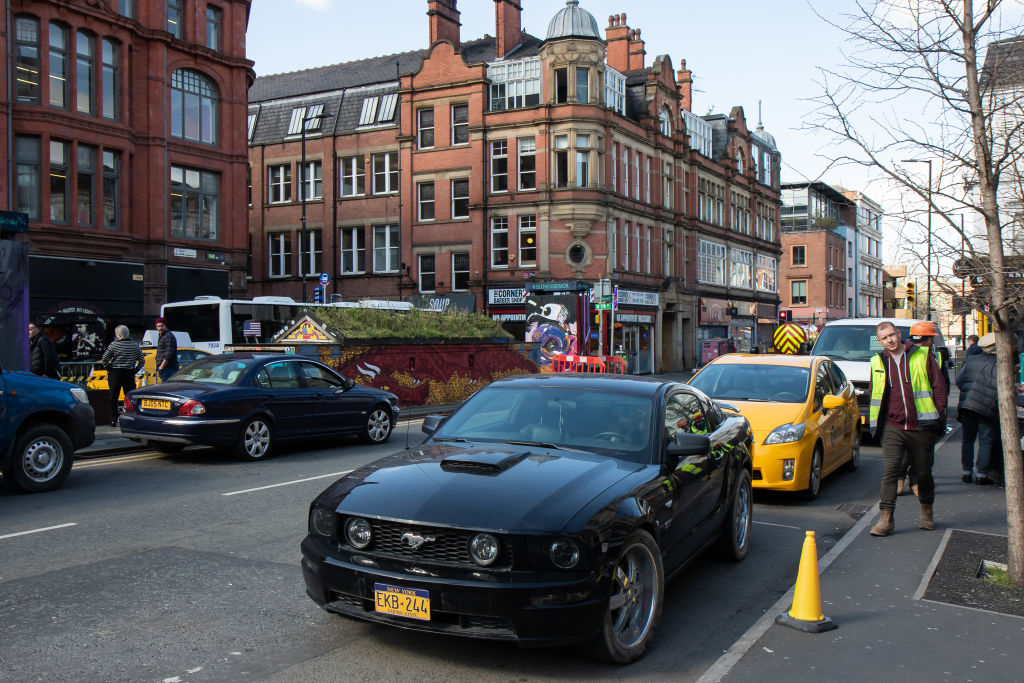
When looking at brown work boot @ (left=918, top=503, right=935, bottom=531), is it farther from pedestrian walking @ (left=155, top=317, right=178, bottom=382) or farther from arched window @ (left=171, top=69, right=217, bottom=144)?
arched window @ (left=171, top=69, right=217, bottom=144)

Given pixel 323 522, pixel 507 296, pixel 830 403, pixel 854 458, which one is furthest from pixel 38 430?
pixel 507 296

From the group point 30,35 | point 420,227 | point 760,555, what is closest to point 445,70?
point 420,227

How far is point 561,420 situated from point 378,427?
8.97 m

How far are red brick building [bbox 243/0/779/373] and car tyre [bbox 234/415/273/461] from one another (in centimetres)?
2640

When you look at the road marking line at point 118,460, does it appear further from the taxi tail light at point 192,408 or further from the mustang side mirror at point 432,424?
the mustang side mirror at point 432,424

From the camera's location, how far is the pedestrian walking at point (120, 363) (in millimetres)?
15016

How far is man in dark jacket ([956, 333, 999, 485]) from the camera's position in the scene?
10.2 m

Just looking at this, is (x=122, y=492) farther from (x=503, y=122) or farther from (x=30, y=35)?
(x=503, y=122)

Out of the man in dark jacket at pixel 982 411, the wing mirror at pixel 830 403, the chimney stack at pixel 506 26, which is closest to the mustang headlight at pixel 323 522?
the wing mirror at pixel 830 403

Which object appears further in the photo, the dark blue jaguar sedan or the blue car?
the dark blue jaguar sedan

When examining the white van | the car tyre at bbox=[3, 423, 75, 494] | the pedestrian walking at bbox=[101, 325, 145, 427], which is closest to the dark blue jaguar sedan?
the car tyre at bbox=[3, 423, 75, 494]

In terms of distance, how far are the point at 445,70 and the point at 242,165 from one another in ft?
41.8

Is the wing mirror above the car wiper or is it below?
below

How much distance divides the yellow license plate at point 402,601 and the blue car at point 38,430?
664 cm
